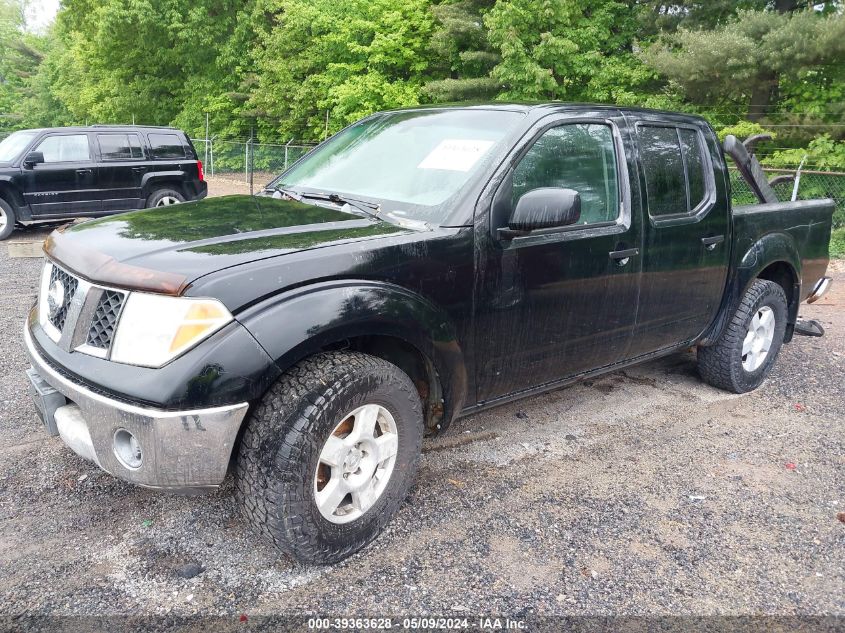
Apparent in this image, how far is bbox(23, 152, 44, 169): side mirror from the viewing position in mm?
10367

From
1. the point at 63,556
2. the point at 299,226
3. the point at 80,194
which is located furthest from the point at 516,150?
the point at 80,194

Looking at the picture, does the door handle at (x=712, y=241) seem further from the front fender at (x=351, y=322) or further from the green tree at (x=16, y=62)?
the green tree at (x=16, y=62)

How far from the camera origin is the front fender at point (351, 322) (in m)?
2.36

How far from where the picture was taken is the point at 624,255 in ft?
11.8

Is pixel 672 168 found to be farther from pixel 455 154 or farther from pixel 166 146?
pixel 166 146

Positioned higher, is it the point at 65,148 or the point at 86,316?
the point at 65,148

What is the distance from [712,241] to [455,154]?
75.0 inches

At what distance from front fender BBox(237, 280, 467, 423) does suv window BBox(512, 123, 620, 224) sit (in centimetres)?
81

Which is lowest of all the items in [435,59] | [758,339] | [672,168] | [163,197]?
[758,339]

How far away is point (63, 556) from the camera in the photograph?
8.84 feet

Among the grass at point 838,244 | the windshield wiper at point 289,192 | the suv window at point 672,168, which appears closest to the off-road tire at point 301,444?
the windshield wiper at point 289,192

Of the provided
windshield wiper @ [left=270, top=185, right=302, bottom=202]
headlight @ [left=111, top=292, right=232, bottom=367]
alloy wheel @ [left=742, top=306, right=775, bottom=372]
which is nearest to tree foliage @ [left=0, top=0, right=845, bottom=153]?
alloy wheel @ [left=742, top=306, right=775, bottom=372]

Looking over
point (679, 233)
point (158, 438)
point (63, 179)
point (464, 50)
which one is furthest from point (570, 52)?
point (158, 438)

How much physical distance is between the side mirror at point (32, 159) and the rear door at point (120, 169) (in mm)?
835
